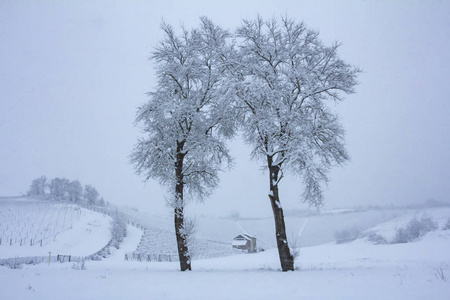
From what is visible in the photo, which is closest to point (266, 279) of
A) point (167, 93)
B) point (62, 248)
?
point (167, 93)

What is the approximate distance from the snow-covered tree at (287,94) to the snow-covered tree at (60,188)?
75.7 m

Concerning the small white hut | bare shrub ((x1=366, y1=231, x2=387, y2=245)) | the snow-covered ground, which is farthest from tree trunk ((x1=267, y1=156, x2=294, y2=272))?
the small white hut

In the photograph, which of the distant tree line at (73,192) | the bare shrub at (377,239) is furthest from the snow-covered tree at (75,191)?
the bare shrub at (377,239)

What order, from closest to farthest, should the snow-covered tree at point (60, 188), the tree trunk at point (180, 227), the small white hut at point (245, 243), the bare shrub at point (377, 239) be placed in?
the tree trunk at point (180, 227) < the bare shrub at point (377, 239) < the small white hut at point (245, 243) < the snow-covered tree at point (60, 188)

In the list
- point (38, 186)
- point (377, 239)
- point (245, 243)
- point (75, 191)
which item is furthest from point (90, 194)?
point (377, 239)

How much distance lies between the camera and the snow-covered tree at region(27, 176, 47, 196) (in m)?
84.9

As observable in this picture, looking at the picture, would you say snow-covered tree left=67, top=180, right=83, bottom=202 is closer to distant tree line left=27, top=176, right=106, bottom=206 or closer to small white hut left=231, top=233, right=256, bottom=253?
distant tree line left=27, top=176, right=106, bottom=206

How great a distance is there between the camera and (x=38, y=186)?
3386 inches

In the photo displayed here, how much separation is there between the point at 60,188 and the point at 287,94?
267 feet

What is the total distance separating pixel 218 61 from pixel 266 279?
9417 mm

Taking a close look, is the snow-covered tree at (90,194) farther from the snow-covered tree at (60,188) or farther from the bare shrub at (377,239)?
the bare shrub at (377,239)

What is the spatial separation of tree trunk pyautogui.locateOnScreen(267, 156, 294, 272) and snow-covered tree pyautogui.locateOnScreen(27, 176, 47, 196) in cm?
9537

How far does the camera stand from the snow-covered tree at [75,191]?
7069 centimetres

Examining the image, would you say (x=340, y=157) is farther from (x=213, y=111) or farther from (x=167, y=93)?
(x=167, y=93)
